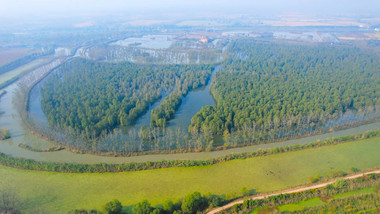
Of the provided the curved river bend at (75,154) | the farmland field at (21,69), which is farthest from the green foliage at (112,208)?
the farmland field at (21,69)

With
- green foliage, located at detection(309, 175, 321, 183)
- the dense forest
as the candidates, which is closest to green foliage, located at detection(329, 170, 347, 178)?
green foliage, located at detection(309, 175, 321, 183)

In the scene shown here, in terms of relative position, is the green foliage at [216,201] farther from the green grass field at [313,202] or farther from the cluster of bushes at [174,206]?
the green grass field at [313,202]

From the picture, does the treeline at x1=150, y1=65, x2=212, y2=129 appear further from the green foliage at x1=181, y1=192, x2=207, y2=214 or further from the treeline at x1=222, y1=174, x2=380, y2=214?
the treeline at x1=222, y1=174, x2=380, y2=214

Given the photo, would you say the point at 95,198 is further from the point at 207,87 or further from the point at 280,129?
the point at 207,87

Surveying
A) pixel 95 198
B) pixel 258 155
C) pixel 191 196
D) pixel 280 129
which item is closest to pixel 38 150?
pixel 95 198

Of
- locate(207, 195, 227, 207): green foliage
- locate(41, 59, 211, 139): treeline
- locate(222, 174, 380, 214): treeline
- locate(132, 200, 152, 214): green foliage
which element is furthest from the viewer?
locate(41, 59, 211, 139): treeline

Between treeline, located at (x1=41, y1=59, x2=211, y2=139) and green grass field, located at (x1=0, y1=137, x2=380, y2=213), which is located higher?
treeline, located at (x1=41, y1=59, x2=211, y2=139)
